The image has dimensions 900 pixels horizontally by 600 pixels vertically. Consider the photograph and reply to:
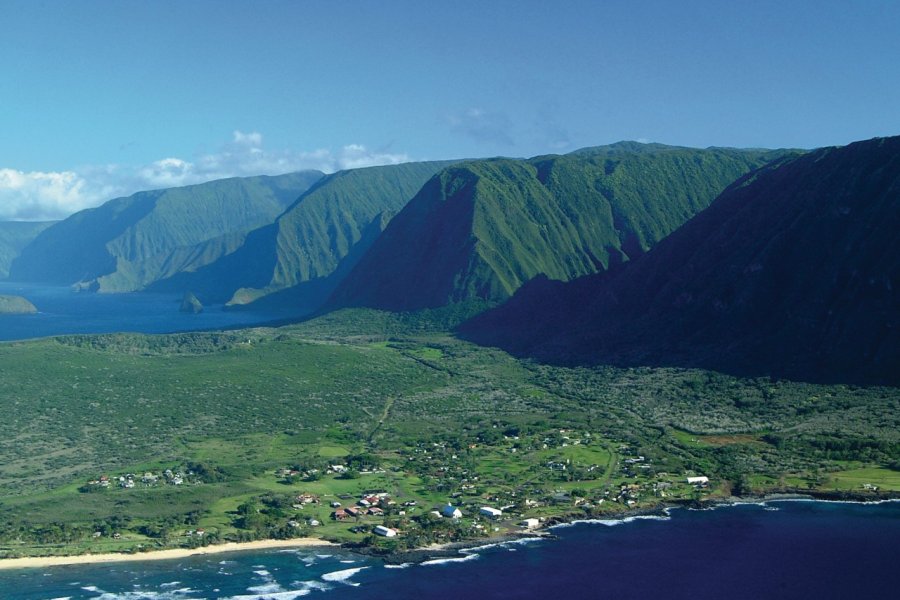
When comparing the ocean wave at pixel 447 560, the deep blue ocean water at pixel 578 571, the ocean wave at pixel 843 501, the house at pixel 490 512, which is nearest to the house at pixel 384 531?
the deep blue ocean water at pixel 578 571

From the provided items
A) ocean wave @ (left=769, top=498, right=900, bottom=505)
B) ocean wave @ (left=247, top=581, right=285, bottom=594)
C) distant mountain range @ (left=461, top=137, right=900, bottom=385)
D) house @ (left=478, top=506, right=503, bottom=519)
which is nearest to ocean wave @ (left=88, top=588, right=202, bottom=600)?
ocean wave @ (left=247, top=581, right=285, bottom=594)

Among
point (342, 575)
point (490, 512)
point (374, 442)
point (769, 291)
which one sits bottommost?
point (342, 575)

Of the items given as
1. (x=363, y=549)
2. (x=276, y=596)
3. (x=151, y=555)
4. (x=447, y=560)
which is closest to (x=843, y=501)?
(x=447, y=560)

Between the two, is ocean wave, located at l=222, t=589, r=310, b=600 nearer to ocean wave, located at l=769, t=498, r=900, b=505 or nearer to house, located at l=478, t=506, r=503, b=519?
house, located at l=478, t=506, r=503, b=519

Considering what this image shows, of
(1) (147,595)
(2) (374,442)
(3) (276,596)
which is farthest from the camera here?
(2) (374,442)

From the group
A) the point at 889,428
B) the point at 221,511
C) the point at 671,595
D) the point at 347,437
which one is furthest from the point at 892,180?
the point at 221,511

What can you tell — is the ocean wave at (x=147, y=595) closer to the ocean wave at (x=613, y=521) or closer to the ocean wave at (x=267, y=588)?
the ocean wave at (x=267, y=588)

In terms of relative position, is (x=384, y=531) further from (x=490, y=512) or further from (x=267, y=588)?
(x=267, y=588)
